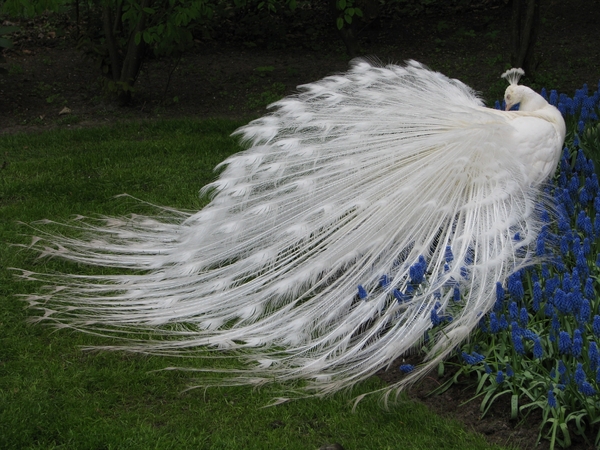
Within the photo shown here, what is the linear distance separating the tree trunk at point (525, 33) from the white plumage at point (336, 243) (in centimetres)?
226

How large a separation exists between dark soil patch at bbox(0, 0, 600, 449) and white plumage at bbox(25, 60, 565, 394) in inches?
116

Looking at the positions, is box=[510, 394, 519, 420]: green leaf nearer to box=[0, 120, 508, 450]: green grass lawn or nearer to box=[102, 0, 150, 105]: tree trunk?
box=[0, 120, 508, 450]: green grass lawn

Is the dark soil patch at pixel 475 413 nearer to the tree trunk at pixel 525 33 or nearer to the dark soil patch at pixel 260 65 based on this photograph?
the tree trunk at pixel 525 33

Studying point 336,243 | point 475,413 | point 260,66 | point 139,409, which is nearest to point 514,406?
point 475,413

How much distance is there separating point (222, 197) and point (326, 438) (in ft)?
5.54

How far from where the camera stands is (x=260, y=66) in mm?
8672

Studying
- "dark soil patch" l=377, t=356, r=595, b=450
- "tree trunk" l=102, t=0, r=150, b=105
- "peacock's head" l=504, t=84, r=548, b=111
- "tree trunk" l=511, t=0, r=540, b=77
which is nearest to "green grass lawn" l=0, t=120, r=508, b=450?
"dark soil patch" l=377, t=356, r=595, b=450

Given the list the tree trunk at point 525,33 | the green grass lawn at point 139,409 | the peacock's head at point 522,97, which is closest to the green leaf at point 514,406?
the green grass lawn at point 139,409

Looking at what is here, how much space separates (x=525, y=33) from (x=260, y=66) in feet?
9.54

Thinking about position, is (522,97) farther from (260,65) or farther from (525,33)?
(260,65)

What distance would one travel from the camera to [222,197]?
178 inches

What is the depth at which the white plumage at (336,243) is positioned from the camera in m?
3.71

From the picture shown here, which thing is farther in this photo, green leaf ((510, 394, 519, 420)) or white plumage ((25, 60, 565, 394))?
white plumage ((25, 60, 565, 394))

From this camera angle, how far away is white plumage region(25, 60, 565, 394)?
3.71m
